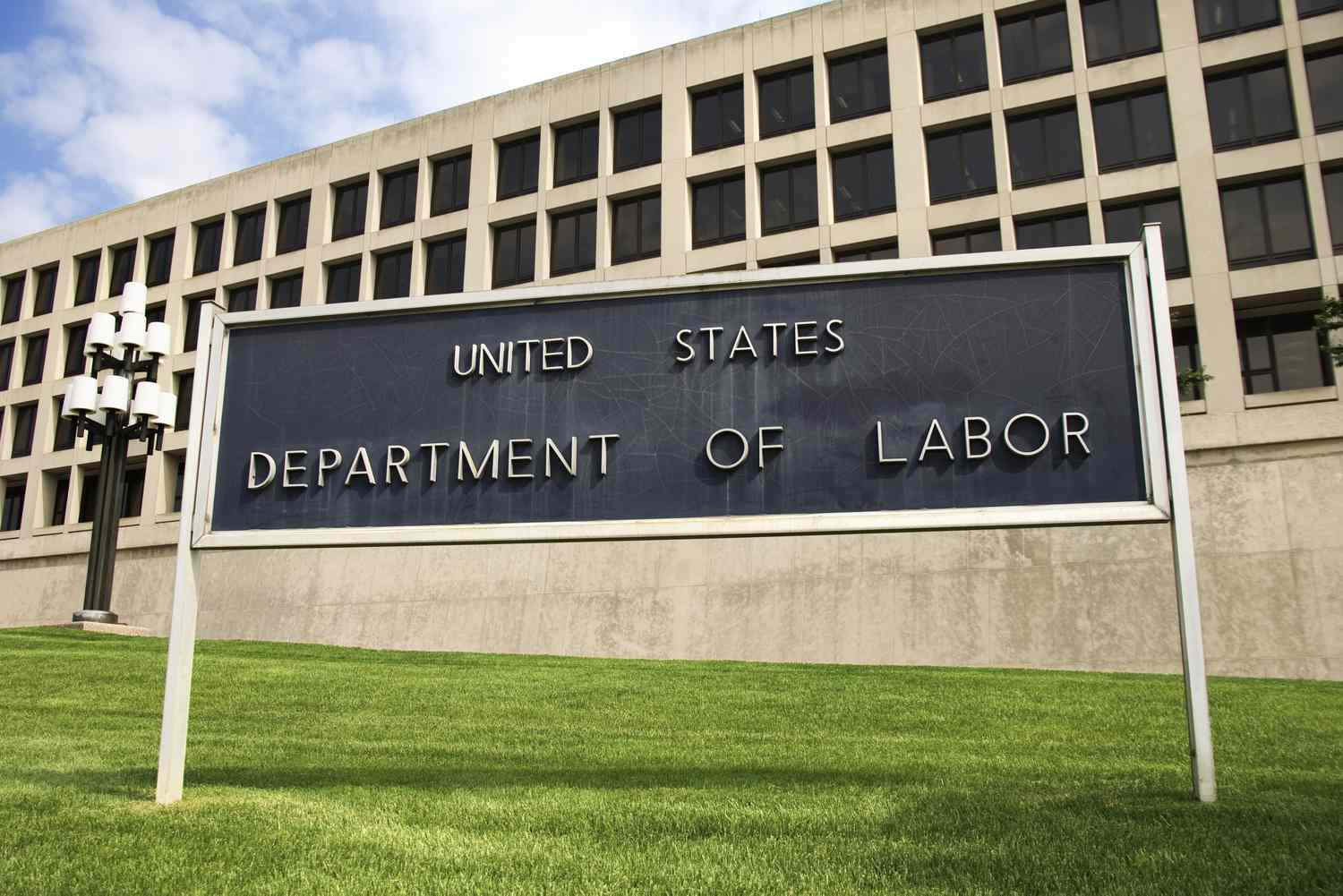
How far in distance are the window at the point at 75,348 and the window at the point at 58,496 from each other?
13.7ft

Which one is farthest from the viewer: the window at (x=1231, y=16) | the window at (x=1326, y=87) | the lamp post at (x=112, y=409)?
the window at (x=1231, y=16)

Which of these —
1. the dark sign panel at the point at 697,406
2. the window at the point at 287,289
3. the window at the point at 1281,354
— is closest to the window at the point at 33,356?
the window at the point at 287,289

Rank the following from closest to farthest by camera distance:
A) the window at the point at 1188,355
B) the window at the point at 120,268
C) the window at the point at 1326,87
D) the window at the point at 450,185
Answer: the window at the point at 1188,355 → the window at the point at 1326,87 → the window at the point at 450,185 → the window at the point at 120,268

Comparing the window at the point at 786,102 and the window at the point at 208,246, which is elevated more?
the window at the point at 786,102

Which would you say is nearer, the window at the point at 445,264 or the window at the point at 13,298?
the window at the point at 445,264

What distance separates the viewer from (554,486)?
7.25 metres

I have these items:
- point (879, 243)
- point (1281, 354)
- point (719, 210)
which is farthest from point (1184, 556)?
point (719, 210)

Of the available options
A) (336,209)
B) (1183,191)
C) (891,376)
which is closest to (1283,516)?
(1183,191)

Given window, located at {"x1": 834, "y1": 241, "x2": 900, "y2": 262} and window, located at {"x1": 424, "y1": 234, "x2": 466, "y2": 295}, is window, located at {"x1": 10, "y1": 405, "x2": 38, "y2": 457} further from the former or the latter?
window, located at {"x1": 834, "y1": 241, "x2": 900, "y2": 262}

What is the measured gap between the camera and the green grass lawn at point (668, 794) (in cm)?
Answer: 454

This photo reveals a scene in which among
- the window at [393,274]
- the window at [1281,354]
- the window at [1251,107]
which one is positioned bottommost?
the window at [1281,354]

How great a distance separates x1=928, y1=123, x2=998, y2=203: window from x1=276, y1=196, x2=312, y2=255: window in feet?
73.4

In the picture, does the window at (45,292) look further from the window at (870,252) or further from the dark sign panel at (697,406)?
the dark sign panel at (697,406)

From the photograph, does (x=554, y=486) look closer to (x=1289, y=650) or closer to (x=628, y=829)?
(x=628, y=829)
